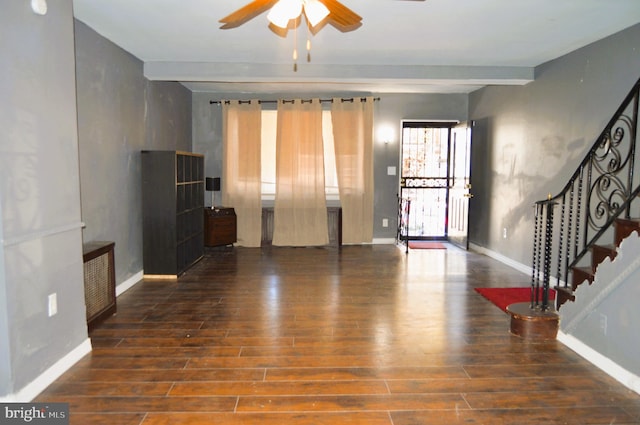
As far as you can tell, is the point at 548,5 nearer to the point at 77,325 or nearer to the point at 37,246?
the point at 37,246

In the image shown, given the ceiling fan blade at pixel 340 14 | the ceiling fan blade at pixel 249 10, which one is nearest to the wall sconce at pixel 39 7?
the ceiling fan blade at pixel 249 10

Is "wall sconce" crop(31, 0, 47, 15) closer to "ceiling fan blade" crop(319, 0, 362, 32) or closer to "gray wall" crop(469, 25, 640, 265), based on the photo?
"ceiling fan blade" crop(319, 0, 362, 32)

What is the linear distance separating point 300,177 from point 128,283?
11.3 ft

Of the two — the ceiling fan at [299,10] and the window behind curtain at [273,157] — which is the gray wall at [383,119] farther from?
the ceiling fan at [299,10]

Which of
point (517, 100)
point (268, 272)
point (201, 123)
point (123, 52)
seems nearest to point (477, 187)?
point (517, 100)

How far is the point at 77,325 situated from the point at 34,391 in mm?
581

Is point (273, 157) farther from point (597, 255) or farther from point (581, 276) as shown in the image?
point (597, 255)

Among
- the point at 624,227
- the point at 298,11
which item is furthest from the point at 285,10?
the point at 624,227

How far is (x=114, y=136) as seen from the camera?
4578 millimetres

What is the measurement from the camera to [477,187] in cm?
715

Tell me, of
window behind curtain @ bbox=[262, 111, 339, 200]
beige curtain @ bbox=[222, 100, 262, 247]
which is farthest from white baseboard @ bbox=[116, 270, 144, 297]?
window behind curtain @ bbox=[262, 111, 339, 200]

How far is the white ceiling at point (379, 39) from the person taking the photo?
3.50m

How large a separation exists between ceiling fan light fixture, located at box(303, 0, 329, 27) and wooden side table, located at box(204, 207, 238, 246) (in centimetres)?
465

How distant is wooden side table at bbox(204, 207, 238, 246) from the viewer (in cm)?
690
